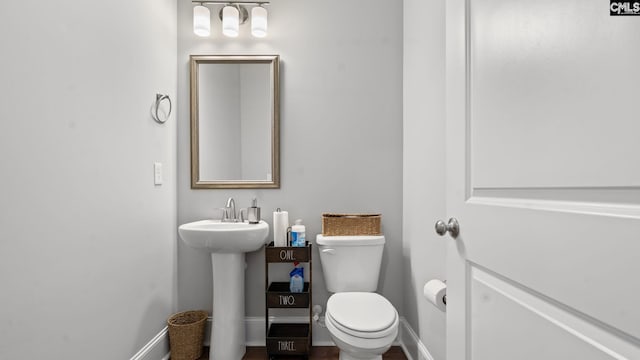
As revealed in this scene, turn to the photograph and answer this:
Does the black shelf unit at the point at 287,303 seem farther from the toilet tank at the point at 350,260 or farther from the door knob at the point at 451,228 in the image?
the door knob at the point at 451,228

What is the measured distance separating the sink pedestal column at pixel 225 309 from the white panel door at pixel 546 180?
4.41ft

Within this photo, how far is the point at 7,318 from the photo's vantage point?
104 centimetres

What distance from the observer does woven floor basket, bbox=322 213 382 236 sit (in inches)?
82.8

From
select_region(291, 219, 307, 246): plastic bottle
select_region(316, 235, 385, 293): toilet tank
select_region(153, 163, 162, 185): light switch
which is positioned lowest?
select_region(316, 235, 385, 293): toilet tank

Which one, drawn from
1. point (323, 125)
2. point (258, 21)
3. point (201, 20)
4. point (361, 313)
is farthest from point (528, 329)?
point (201, 20)

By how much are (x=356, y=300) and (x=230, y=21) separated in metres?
1.78

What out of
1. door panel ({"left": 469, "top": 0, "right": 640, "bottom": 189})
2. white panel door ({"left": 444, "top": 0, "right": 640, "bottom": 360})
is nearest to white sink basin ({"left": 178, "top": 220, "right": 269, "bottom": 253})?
white panel door ({"left": 444, "top": 0, "right": 640, "bottom": 360})

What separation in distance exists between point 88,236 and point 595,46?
1.63 m

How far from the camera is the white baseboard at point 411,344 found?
5.93 ft

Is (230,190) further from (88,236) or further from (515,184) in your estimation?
(515,184)

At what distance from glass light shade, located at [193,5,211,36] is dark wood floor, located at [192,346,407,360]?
1981mm

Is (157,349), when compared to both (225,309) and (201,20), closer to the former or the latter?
(225,309)

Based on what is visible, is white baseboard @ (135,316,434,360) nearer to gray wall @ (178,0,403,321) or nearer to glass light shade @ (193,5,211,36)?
gray wall @ (178,0,403,321)

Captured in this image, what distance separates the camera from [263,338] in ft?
7.32
